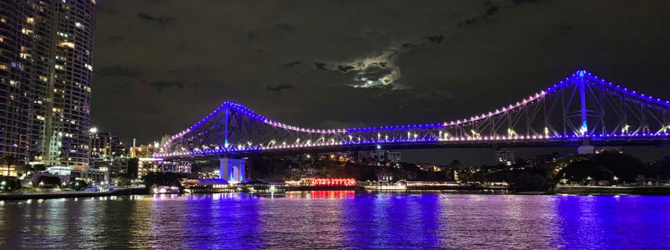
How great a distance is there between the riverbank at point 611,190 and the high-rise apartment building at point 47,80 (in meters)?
93.4

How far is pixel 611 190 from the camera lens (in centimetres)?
9469

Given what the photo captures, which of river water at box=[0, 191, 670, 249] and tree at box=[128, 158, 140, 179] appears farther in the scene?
tree at box=[128, 158, 140, 179]

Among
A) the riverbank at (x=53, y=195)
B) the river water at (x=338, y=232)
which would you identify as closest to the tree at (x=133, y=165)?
the riverbank at (x=53, y=195)

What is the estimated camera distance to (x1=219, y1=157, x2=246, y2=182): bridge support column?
134m

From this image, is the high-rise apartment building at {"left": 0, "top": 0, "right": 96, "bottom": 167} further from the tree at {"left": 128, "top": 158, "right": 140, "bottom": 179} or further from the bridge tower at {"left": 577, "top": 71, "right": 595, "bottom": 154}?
the bridge tower at {"left": 577, "top": 71, "right": 595, "bottom": 154}

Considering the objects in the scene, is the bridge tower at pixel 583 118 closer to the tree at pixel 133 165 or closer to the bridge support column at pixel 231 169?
the bridge support column at pixel 231 169

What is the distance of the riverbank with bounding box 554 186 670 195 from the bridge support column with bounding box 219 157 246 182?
2785 inches

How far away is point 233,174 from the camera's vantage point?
137375mm

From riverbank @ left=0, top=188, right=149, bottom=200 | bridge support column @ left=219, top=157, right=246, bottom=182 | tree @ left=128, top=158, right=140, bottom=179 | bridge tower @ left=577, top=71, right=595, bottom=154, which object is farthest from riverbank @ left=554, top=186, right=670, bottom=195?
tree @ left=128, top=158, right=140, bottom=179

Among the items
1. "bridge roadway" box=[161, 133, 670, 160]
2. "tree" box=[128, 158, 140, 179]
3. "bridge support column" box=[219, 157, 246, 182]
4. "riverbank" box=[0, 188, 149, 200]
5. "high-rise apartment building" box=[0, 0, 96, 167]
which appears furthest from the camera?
"tree" box=[128, 158, 140, 179]

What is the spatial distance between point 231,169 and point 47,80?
42.7m

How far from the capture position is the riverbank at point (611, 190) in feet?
296

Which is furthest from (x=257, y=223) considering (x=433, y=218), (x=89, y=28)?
(x=89, y=28)

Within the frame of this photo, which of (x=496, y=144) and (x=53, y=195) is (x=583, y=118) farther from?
(x=53, y=195)
